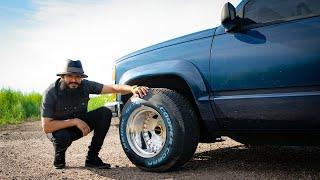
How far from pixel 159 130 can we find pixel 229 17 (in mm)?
1455

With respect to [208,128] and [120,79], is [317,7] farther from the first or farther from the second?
[120,79]

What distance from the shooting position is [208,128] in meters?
4.68

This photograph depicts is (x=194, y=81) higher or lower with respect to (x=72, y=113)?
higher

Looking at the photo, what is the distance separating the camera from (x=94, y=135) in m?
5.48

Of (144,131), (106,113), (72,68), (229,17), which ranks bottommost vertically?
(144,131)

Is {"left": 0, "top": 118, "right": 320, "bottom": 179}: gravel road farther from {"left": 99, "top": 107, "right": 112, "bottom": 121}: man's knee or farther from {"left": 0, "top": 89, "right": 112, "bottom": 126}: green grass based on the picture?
{"left": 0, "top": 89, "right": 112, "bottom": 126}: green grass

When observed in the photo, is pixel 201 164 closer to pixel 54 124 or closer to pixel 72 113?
pixel 72 113

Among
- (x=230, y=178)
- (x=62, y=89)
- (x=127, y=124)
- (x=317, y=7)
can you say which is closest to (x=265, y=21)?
(x=317, y=7)

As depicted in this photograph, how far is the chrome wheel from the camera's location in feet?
16.5

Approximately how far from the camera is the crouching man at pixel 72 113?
5.25 meters

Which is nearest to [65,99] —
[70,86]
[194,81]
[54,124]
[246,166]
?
[70,86]

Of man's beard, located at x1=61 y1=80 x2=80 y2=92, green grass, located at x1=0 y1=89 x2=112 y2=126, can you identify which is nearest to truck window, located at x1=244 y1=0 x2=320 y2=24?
man's beard, located at x1=61 y1=80 x2=80 y2=92

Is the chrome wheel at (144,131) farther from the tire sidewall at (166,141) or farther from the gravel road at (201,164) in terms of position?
the gravel road at (201,164)

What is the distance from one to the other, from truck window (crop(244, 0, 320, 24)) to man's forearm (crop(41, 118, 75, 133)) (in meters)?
2.26
